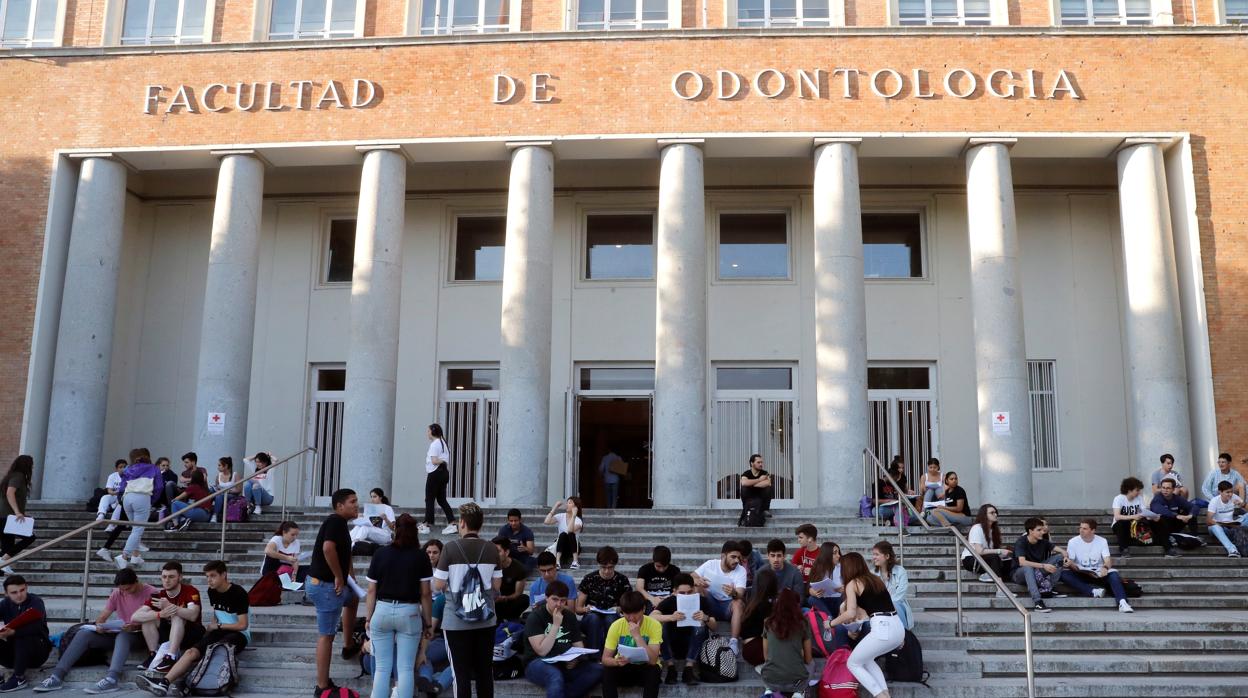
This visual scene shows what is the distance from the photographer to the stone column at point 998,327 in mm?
16875

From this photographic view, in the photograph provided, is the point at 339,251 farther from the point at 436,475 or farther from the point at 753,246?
the point at 436,475

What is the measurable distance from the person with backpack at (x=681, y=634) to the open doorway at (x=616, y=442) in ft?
34.3

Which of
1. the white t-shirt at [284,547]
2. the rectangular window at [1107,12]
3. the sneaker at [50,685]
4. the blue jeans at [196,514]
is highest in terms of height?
the rectangular window at [1107,12]

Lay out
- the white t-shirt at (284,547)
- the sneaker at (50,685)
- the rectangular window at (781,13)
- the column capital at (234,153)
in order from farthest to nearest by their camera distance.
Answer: the rectangular window at (781,13)
the column capital at (234,153)
the white t-shirt at (284,547)
the sneaker at (50,685)

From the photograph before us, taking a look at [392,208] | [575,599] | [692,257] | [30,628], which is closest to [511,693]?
[575,599]

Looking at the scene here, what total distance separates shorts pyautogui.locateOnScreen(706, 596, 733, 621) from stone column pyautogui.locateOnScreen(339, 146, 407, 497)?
8448mm

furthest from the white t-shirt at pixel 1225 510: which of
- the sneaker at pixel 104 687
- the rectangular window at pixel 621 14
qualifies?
the sneaker at pixel 104 687

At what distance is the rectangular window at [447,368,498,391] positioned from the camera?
2078 centimetres

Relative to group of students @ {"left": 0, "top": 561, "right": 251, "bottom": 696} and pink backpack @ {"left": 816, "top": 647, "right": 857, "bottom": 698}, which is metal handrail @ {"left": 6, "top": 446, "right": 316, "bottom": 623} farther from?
pink backpack @ {"left": 816, "top": 647, "right": 857, "bottom": 698}

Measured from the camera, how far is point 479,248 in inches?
846

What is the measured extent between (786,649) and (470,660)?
101 inches

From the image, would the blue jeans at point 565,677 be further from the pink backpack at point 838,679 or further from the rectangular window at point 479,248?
the rectangular window at point 479,248

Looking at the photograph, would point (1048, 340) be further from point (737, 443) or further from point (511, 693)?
point (511, 693)

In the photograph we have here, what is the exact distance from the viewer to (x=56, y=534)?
15.9 metres
